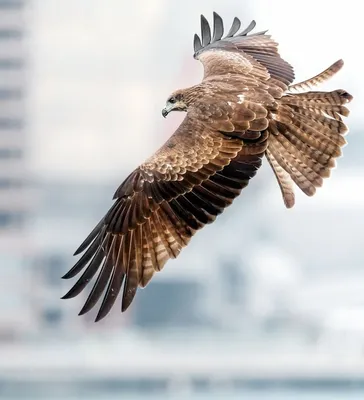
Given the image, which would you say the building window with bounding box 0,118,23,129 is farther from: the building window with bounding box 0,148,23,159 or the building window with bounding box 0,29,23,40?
the building window with bounding box 0,29,23,40

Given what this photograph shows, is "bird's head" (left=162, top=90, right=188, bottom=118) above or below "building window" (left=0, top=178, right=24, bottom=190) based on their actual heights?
below

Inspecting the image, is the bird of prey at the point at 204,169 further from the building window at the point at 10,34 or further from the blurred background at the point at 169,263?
the building window at the point at 10,34

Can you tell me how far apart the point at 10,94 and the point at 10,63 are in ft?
4.19

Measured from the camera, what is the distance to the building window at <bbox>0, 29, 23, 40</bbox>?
59859 mm

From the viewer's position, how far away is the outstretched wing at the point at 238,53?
7.72 m

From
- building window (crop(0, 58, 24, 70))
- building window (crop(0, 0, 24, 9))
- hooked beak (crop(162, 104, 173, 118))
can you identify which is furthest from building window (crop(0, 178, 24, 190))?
hooked beak (crop(162, 104, 173, 118))

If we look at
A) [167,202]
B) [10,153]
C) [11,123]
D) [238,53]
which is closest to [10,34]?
[11,123]

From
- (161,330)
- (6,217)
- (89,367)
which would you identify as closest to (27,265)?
(6,217)

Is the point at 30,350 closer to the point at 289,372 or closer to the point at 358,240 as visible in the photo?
the point at 289,372

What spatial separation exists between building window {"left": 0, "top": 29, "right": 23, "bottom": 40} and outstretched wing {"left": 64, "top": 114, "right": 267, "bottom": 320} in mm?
53481

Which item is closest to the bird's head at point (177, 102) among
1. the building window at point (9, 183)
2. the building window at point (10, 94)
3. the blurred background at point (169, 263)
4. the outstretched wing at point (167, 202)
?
the outstretched wing at point (167, 202)

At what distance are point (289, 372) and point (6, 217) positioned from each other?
18.2 meters

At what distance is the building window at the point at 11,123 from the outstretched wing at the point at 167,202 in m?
52.1

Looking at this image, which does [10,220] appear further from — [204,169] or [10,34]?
[204,169]
